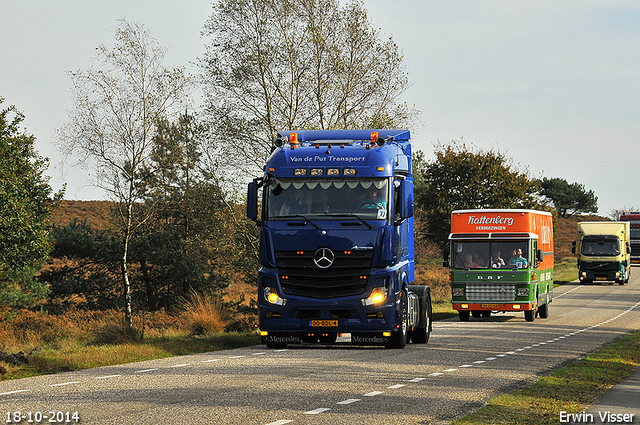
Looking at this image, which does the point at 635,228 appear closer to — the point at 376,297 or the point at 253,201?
the point at 376,297

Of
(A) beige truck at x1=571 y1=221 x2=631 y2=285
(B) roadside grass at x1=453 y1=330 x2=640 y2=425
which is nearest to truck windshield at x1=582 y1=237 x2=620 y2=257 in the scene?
(A) beige truck at x1=571 y1=221 x2=631 y2=285

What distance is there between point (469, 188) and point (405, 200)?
178 feet

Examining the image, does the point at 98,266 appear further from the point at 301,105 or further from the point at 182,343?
the point at 182,343

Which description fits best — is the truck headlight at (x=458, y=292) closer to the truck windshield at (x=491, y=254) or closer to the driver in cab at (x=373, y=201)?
the truck windshield at (x=491, y=254)

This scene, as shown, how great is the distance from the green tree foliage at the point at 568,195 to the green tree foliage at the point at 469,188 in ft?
184

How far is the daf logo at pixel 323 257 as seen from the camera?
1573 centimetres

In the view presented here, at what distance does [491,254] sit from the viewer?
28188mm

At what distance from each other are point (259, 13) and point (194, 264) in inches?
545

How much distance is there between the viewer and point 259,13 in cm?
3472

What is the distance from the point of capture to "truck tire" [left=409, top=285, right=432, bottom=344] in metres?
19.4

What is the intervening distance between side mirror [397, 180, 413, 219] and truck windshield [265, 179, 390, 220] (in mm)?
329

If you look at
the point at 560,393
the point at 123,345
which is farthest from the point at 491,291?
the point at 560,393

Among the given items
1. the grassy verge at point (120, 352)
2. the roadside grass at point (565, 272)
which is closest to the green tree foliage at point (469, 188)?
the roadside grass at point (565, 272)

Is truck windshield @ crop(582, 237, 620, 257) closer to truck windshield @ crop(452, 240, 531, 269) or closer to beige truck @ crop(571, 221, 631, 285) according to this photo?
beige truck @ crop(571, 221, 631, 285)
